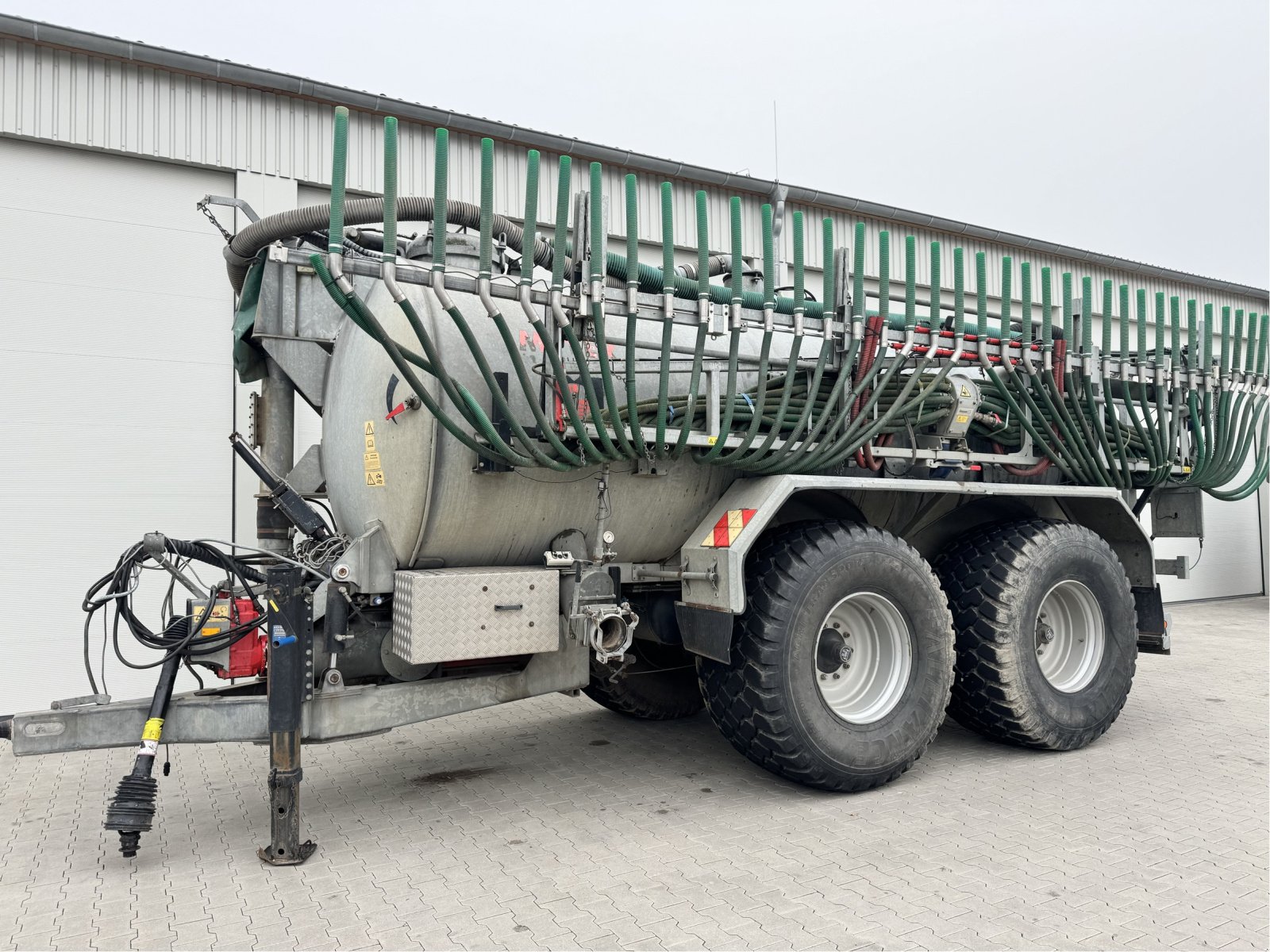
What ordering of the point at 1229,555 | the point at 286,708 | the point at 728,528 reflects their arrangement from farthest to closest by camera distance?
the point at 1229,555 → the point at 728,528 → the point at 286,708

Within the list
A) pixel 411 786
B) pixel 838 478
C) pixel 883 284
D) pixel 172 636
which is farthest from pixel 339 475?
pixel 883 284

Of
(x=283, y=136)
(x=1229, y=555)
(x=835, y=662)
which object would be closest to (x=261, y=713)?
(x=835, y=662)

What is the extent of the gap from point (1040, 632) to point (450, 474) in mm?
3711

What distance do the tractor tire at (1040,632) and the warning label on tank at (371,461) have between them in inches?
128

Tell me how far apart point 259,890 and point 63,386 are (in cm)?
467

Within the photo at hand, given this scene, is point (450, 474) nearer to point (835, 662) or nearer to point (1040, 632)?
point (835, 662)

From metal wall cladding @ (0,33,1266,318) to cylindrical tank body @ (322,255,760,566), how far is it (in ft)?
11.4

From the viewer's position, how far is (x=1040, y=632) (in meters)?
5.62

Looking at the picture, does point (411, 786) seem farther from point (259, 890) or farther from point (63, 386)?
point (63, 386)

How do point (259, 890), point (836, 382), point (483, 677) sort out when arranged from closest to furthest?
point (259, 890) → point (483, 677) → point (836, 382)

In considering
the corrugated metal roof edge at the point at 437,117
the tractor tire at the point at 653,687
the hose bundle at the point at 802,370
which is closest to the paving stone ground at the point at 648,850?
the tractor tire at the point at 653,687

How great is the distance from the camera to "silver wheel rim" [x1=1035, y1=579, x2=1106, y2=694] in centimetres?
559

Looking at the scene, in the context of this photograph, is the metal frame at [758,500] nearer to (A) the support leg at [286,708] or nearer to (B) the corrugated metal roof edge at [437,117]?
(A) the support leg at [286,708]

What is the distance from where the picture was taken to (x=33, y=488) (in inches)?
255
